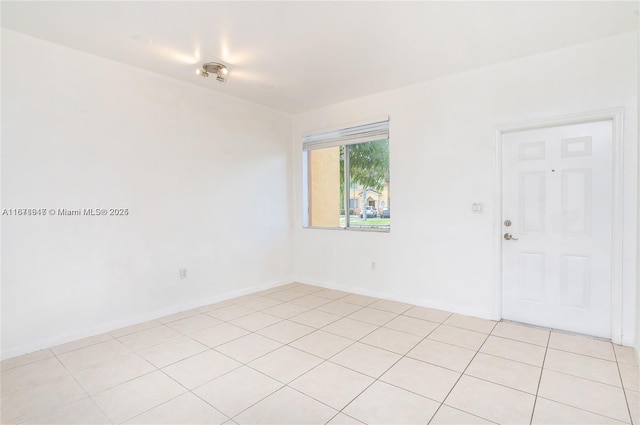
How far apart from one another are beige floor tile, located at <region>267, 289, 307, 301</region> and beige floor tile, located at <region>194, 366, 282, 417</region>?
190 cm

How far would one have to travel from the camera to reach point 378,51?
10.0 ft

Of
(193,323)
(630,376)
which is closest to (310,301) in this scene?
(193,323)

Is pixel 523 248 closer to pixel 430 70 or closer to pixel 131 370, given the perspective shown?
pixel 430 70

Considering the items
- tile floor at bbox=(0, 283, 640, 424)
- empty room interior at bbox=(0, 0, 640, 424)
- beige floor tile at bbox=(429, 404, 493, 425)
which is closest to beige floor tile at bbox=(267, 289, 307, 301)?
empty room interior at bbox=(0, 0, 640, 424)

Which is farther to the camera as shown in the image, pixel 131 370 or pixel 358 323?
pixel 358 323

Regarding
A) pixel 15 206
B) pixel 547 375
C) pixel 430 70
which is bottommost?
pixel 547 375

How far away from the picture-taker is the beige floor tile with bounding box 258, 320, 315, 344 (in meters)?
3.03

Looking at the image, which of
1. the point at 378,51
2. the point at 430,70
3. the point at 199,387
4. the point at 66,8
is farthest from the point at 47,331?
the point at 430,70

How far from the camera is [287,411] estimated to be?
6.43ft

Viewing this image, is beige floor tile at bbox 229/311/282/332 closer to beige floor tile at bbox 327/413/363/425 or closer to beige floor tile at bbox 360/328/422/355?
beige floor tile at bbox 360/328/422/355

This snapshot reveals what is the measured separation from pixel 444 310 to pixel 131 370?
3161mm

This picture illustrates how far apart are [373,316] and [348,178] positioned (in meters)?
2.11

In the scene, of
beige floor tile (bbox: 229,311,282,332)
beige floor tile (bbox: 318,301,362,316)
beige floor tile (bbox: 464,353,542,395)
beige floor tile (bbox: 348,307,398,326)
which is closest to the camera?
beige floor tile (bbox: 464,353,542,395)

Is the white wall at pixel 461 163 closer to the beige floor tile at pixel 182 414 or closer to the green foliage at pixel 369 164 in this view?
the green foliage at pixel 369 164
